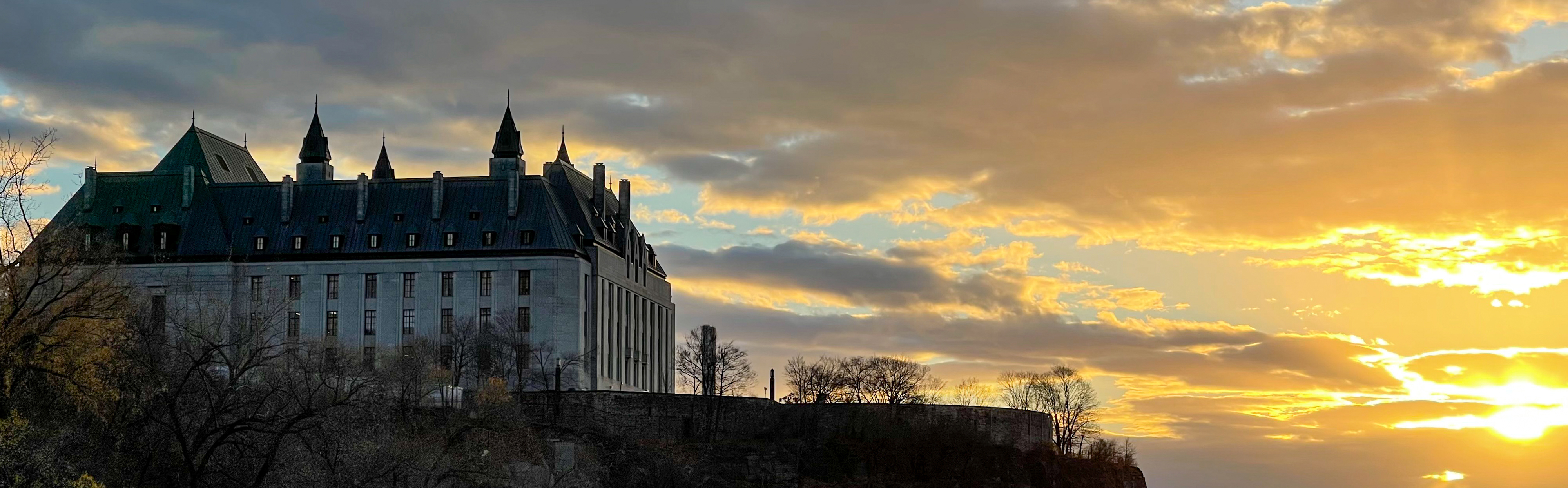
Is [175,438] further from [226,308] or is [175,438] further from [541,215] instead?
[541,215]

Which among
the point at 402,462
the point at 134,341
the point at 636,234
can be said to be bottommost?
the point at 402,462

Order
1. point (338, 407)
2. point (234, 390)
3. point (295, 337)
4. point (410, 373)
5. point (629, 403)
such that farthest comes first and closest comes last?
point (295, 337), point (629, 403), point (410, 373), point (338, 407), point (234, 390)

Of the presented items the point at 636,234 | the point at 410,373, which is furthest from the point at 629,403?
the point at 636,234

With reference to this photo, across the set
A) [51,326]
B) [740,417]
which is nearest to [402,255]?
[740,417]

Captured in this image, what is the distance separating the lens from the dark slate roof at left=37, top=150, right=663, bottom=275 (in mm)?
138625

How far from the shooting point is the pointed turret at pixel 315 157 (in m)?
152

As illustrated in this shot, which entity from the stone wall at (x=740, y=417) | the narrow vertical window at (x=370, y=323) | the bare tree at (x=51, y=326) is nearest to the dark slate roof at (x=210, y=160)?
the narrow vertical window at (x=370, y=323)

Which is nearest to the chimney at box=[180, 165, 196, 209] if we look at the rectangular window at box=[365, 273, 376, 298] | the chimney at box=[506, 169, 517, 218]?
the rectangular window at box=[365, 273, 376, 298]

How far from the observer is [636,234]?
15238cm

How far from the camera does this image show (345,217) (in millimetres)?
142000

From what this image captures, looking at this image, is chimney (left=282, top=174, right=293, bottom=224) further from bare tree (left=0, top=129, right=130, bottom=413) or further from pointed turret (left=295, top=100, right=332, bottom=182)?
bare tree (left=0, top=129, right=130, bottom=413)

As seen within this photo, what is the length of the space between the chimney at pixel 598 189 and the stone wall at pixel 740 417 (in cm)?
2591

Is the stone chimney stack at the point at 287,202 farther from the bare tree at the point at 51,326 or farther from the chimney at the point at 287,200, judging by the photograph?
the bare tree at the point at 51,326

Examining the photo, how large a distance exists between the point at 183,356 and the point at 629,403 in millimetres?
41374
